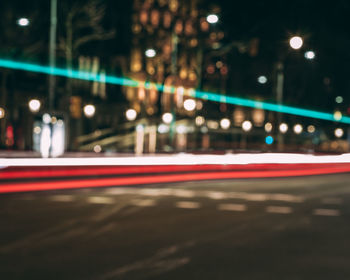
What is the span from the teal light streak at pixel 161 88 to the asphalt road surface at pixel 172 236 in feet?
57.7

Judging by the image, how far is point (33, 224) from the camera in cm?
985

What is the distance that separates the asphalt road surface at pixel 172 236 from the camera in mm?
6469

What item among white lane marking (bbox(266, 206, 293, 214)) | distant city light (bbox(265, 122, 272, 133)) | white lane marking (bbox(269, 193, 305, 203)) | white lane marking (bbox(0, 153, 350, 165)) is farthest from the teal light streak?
white lane marking (bbox(266, 206, 293, 214))

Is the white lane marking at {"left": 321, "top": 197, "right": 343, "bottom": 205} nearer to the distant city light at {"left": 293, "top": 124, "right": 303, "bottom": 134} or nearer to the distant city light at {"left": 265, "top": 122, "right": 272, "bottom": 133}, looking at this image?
the distant city light at {"left": 265, "top": 122, "right": 272, "bottom": 133}

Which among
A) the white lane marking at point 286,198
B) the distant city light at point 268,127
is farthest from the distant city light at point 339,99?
the white lane marking at point 286,198

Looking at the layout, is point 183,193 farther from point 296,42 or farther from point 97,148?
point 97,148

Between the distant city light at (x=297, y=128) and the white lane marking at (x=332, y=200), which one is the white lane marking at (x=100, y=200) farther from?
the distant city light at (x=297, y=128)

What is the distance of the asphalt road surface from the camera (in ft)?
21.2

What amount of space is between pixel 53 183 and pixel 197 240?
8.87 metres

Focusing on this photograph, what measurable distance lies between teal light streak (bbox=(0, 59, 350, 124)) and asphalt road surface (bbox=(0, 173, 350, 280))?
57.7 feet

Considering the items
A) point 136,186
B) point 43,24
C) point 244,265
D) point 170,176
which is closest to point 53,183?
point 136,186

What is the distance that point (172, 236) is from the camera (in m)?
8.85

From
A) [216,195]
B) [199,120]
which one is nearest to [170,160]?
[216,195]

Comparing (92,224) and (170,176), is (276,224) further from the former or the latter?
(170,176)
